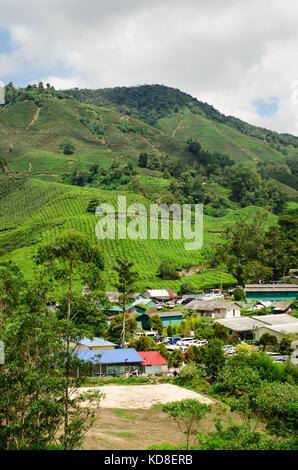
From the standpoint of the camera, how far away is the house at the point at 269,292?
67.9m

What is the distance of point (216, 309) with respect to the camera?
5856cm

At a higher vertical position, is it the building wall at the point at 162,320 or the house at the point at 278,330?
the house at the point at 278,330

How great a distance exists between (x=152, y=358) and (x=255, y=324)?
1457cm

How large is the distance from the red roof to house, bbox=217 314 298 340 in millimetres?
11306

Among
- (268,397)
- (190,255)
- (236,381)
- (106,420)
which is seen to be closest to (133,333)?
(236,381)

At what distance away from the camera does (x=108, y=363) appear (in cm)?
3772

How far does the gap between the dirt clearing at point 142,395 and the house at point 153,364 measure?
379 cm

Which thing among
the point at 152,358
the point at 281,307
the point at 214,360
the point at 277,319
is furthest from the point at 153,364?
the point at 281,307

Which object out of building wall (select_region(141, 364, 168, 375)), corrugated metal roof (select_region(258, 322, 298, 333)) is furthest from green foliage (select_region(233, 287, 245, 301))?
→ building wall (select_region(141, 364, 168, 375))

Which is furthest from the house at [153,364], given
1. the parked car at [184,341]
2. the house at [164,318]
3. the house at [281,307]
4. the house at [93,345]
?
the house at [281,307]

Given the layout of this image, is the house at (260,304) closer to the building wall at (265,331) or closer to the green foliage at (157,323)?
the building wall at (265,331)

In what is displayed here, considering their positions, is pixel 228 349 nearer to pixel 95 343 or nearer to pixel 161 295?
pixel 95 343

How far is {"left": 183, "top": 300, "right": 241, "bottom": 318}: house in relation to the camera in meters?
57.6

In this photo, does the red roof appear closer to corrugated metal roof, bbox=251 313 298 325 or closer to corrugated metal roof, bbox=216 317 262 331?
corrugated metal roof, bbox=216 317 262 331
